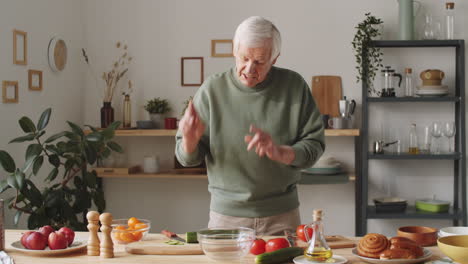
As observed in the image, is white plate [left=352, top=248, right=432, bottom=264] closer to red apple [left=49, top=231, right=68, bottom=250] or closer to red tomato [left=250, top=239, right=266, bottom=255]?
red tomato [left=250, top=239, right=266, bottom=255]

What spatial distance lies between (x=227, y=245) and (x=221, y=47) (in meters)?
3.27

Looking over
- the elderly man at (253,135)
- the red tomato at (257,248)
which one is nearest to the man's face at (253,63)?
the elderly man at (253,135)

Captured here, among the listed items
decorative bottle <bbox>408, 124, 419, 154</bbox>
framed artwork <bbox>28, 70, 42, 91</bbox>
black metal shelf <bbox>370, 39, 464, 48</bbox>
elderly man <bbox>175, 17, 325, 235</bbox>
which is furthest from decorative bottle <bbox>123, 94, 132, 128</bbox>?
elderly man <bbox>175, 17, 325, 235</bbox>

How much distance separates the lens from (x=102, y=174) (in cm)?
495

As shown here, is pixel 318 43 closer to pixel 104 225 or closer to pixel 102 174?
pixel 102 174

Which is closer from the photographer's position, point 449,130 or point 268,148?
point 268,148

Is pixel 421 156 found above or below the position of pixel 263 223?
above

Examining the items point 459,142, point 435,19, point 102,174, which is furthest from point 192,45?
point 459,142

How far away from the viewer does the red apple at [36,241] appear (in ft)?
6.93

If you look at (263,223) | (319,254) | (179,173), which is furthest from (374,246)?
(179,173)

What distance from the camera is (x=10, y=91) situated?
13.5ft

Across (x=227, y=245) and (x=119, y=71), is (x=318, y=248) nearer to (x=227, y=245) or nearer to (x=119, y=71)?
(x=227, y=245)

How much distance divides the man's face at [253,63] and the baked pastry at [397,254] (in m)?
0.84

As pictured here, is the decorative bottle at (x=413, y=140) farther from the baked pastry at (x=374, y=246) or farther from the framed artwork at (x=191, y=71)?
the baked pastry at (x=374, y=246)
